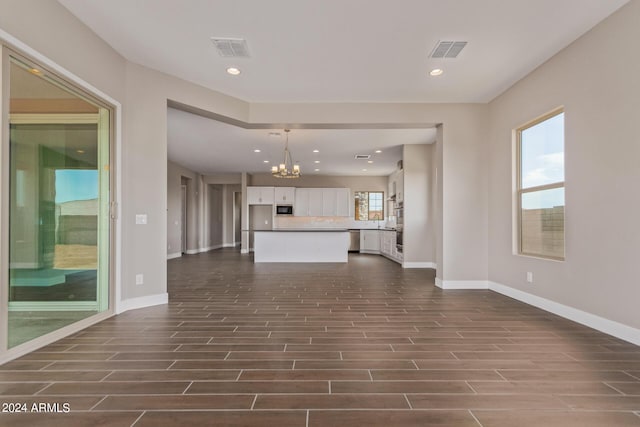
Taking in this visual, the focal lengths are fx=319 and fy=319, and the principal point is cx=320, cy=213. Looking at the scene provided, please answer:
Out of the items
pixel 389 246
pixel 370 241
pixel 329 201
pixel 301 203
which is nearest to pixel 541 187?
pixel 389 246

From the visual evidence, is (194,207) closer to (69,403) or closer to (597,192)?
(69,403)

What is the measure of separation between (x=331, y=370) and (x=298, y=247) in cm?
621

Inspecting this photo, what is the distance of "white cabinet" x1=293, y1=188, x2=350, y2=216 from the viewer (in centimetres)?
1141

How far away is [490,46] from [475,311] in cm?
294

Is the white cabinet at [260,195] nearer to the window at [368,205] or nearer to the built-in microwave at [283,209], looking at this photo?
the built-in microwave at [283,209]

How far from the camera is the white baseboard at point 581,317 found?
274 centimetres

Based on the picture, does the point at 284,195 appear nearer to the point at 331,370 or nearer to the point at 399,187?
the point at 399,187

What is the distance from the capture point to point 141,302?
12.5 ft

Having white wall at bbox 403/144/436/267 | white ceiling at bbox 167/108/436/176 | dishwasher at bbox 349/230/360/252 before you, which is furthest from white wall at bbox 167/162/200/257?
white wall at bbox 403/144/436/267

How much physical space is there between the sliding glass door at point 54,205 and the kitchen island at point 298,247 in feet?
16.2

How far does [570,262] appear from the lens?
340cm

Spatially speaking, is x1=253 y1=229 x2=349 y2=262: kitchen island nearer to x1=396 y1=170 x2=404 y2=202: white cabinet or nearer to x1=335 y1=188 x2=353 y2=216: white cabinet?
x1=396 y1=170 x2=404 y2=202: white cabinet

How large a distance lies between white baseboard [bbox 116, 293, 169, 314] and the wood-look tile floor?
0.14 metres

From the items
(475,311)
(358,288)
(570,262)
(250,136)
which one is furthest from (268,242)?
(570,262)
